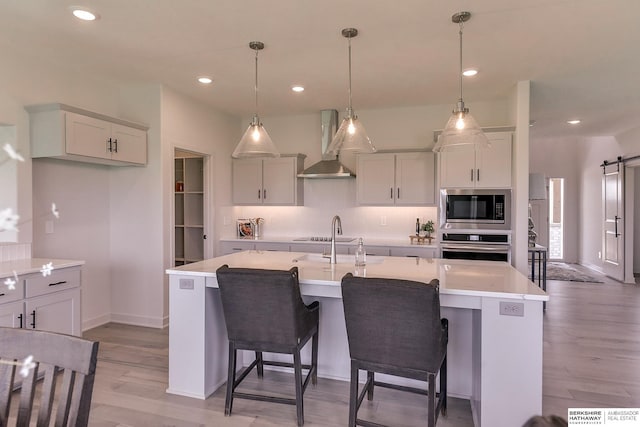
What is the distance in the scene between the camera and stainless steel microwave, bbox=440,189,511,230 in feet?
14.0

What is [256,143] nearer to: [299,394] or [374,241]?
[299,394]

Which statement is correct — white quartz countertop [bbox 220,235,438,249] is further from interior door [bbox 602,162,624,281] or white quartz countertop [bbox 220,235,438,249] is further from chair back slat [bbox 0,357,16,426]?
interior door [bbox 602,162,624,281]

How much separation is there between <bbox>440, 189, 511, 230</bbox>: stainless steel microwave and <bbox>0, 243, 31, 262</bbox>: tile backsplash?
4056 mm

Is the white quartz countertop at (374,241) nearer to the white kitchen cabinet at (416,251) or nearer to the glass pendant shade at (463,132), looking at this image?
the white kitchen cabinet at (416,251)

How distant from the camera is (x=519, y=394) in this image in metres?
2.12

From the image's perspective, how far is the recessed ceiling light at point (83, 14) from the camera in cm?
261

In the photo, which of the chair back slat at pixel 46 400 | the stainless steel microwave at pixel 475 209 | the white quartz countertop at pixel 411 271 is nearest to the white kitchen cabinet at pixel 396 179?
the stainless steel microwave at pixel 475 209

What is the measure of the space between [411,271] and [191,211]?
12.6 feet

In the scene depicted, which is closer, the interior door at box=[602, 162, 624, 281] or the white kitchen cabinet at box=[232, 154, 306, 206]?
the white kitchen cabinet at box=[232, 154, 306, 206]

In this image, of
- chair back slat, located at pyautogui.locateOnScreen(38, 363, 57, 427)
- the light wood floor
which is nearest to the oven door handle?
the light wood floor

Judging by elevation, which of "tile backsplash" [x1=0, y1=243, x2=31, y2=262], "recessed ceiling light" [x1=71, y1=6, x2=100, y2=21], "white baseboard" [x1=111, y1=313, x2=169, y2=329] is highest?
"recessed ceiling light" [x1=71, y1=6, x2=100, y2=21]

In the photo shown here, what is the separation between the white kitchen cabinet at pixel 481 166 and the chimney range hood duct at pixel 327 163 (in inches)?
49.8

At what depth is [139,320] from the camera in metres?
4.34

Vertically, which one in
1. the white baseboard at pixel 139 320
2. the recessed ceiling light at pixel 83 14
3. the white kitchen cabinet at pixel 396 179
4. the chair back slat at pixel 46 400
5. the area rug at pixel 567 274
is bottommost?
the area rug at pixel 567 274
